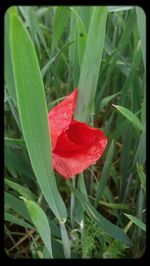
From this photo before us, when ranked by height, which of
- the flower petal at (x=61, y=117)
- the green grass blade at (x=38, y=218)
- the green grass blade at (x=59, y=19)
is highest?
the green grass blade at (x=59, y=19)

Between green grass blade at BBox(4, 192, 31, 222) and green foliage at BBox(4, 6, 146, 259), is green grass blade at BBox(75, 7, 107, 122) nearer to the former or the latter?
green foliage at BBox(4, 6, 146, 259)

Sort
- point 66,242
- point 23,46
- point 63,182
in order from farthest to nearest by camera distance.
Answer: point 63,182 < point 66,242 < point 23,46

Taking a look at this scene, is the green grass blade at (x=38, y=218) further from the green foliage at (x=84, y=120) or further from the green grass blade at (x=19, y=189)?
the green grass blade at (x=19, y=189)

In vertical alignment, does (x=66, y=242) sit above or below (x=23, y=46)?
below

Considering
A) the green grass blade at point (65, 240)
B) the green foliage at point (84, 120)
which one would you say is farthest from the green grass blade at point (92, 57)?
the green grass blade at point (65, 240)

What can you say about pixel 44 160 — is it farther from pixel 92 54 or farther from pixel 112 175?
pixel 112 175

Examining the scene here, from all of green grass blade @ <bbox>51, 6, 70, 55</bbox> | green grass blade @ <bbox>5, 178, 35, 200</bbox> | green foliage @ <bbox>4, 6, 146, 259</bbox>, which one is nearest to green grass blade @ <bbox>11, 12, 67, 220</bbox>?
green foliage @ <bbox>4, 6, 146, 259</bbox>

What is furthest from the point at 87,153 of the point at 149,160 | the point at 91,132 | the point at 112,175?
the point at 112,175
